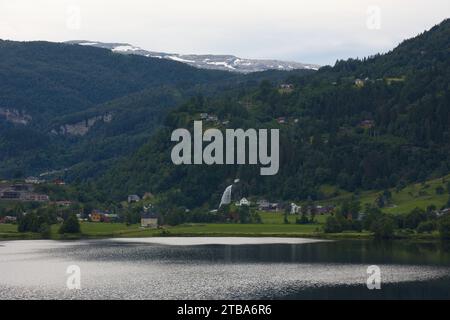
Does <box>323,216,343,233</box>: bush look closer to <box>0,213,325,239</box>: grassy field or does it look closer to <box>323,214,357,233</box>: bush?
<box>323,214,357,233</box>: bush

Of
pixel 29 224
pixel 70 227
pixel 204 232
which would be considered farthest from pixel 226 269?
pixel 29 224

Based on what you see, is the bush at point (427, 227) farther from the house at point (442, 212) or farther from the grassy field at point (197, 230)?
the grassy field at point (197, 230)

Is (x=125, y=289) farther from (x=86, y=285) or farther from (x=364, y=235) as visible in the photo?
(x=364, y=235)

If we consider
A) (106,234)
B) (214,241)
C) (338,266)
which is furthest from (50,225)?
(338,266)

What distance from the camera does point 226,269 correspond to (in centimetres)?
11500

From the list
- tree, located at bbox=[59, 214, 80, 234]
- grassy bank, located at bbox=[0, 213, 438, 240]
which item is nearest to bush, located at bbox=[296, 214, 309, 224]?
grassy bank, located at bbox=[0, 213, 438, 240]

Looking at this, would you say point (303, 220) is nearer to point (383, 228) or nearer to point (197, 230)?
point (197, 230)

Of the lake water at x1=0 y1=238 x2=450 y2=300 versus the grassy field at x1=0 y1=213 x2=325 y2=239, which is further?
the grassy field at x1=0 y1=213 x2=325 y2=239

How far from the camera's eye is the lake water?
310 feet

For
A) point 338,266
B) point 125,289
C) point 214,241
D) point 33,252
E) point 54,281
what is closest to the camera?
point 125,289

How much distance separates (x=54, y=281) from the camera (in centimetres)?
10375
